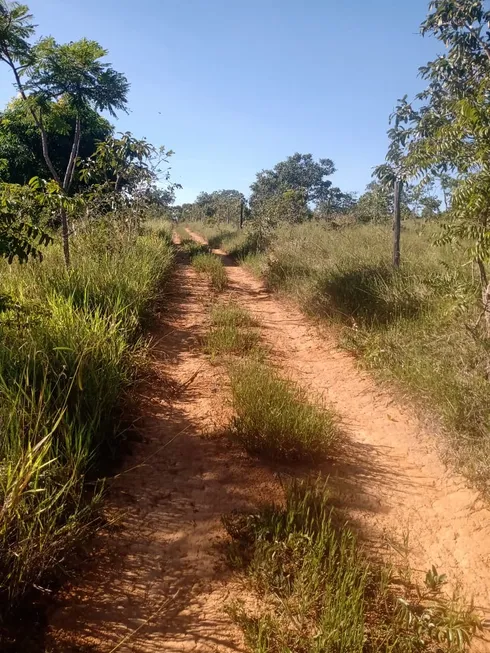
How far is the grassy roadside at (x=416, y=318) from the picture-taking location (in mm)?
3131

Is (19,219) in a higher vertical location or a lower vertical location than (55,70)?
lower

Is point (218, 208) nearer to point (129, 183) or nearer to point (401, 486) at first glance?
point (129, 183)

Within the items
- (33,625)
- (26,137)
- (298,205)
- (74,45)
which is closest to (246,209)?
(298,205)

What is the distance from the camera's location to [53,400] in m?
2.74

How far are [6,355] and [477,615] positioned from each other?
→ 3.04 metres

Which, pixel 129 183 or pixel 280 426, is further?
pixel 129 183

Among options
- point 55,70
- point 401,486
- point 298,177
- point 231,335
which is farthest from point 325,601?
point 298,177

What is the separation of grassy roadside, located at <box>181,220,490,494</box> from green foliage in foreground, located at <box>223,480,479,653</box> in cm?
110

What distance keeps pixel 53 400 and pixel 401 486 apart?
236 cm

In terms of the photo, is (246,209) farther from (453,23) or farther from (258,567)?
(258,567)

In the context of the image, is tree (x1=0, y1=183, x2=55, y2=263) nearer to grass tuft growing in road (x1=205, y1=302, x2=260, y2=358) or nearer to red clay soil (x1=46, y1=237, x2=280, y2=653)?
red clay soil (x1=46, y1=237, x2=280, y2=653)

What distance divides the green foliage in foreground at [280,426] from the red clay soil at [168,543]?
0.16 meters

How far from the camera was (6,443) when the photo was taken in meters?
2.06

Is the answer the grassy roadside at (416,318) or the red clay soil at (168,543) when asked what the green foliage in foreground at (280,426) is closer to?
the red clay soil at (168,543)
